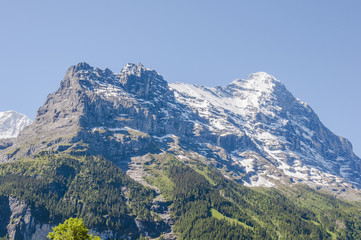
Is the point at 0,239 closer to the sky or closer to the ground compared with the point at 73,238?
closer to the ground

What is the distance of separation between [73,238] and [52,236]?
6225mm

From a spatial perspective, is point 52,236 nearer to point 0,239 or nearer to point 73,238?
point 73,238

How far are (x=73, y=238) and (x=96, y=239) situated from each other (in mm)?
4299

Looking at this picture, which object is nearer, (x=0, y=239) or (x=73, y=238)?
(x=73, y=238)

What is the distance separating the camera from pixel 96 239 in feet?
198

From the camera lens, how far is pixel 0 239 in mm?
196750

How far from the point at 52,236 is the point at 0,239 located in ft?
552

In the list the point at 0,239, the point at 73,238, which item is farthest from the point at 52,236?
the point at 0,239

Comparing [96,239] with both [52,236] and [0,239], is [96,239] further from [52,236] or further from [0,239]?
[0,239]

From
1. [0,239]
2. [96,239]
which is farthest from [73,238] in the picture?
[0,239]

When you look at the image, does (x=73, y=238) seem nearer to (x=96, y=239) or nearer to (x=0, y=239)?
(x=96, y=239)

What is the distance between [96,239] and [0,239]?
17398 centimetres

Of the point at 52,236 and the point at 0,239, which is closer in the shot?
the point at 52,236

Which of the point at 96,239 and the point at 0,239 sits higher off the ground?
the point at 96,239
